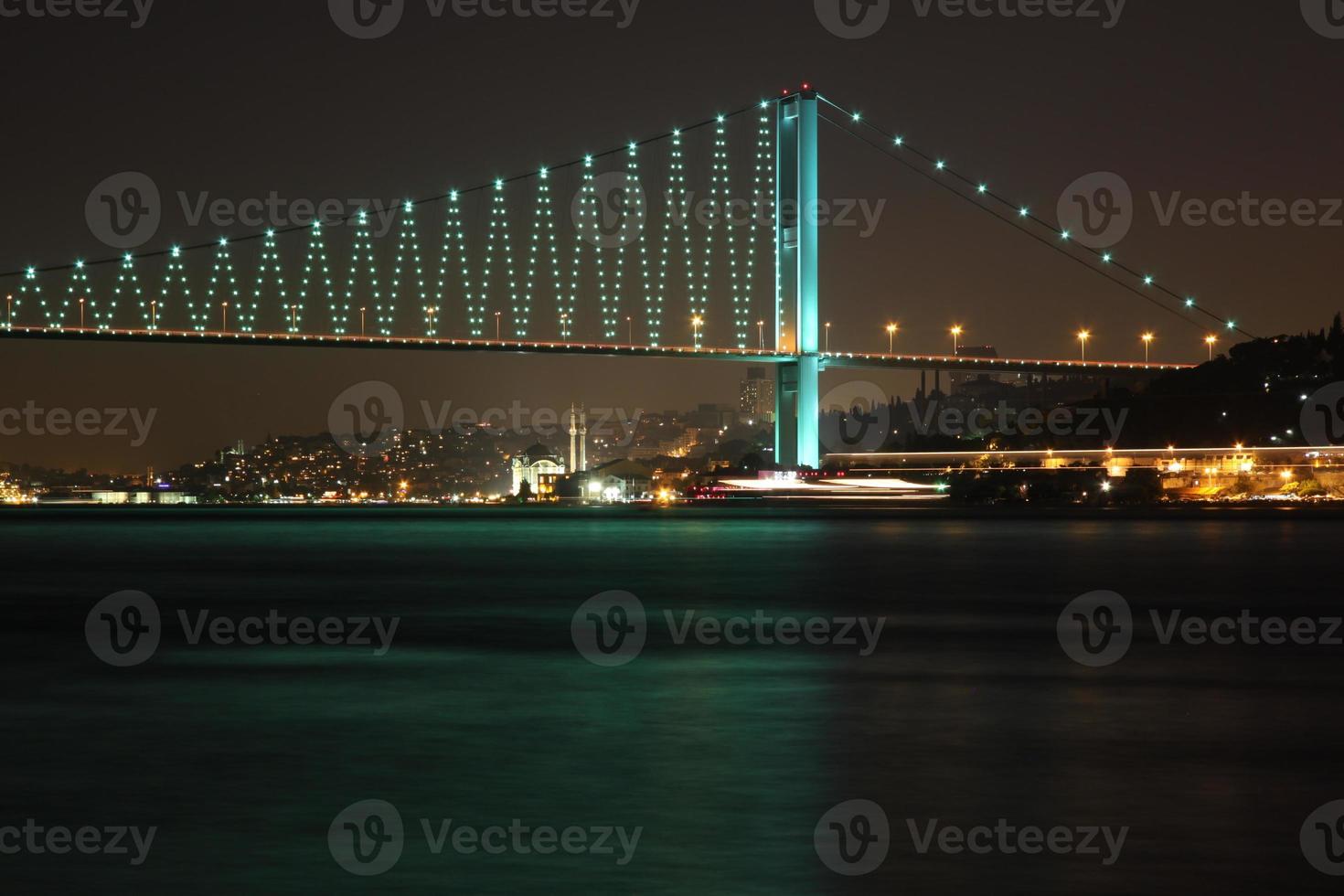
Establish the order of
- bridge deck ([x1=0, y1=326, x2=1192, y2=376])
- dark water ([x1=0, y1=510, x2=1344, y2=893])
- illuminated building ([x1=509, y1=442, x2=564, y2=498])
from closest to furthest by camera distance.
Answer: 1. dark water ([x1=0, y1=510, x2=1344, y2=893])
2. bridge deck ([x1=0, y1=326, x2=1192, y2=376])
3. illuminated building ([x1=509, y1=442, x2=564, y2=498])

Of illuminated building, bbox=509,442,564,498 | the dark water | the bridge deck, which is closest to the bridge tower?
the bridge deck

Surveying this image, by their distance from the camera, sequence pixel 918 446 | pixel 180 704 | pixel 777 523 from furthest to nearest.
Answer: pixel 918 446
pixel 777 523
pixel 180 704

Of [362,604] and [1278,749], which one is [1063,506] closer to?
[362,604]

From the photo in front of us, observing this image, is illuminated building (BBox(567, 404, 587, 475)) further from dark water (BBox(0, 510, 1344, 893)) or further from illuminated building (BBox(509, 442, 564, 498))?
dark water (BBox(0, 510, 1344, 893))

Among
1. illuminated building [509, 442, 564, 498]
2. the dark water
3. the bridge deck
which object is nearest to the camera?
the dark water

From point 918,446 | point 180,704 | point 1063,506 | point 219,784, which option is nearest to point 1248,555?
point 180,704

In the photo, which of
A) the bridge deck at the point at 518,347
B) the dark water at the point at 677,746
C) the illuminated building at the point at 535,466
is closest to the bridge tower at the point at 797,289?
the bridge deck at the point at 518,347
